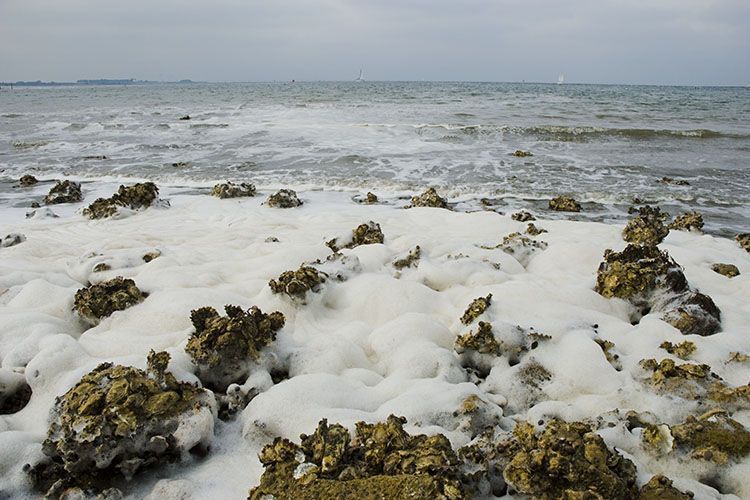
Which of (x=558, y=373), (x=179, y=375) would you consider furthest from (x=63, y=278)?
(x=558, y=373)

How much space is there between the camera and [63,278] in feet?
15.0

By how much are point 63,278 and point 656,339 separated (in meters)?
4.97

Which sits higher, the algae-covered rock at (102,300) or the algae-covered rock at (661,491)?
the algae-covered rock at (102,300)

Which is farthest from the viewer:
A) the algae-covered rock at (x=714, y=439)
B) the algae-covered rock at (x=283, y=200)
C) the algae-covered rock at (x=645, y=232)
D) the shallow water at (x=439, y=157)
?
the shallow water at (x=439, y=157)

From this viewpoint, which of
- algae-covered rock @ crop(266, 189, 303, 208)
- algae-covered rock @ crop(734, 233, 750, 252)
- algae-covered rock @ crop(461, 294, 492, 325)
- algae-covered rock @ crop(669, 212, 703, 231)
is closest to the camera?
algae-covered rock @ crop(461, 294, 492, 325)

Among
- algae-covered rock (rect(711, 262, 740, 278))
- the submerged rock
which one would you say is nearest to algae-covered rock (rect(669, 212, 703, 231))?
algae-covered rock (rect(711, 262, 740, 278))

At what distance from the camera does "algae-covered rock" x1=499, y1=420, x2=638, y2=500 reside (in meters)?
2.16

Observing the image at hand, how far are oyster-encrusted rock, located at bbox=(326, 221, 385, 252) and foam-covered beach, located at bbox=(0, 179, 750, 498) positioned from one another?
20mm

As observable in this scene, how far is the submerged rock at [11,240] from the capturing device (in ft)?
18.3

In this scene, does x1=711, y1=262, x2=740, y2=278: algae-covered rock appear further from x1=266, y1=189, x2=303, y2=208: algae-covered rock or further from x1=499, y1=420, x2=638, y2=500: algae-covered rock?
x1=266, y1=189, x2=303, y2=208: algae-covered rock

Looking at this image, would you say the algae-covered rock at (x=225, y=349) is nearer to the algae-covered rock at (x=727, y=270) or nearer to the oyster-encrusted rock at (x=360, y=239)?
the oyster-encrusted rock at (x=360, y=239)

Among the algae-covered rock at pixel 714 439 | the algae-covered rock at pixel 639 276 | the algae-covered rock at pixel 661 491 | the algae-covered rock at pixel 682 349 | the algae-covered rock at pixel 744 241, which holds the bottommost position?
the algae-covered rock at pixel 661 491

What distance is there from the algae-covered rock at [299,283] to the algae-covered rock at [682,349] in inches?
104

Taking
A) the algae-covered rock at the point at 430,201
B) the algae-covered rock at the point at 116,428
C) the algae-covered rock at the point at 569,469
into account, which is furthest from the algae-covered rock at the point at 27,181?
the algae-covered rock at the point at 569,469
